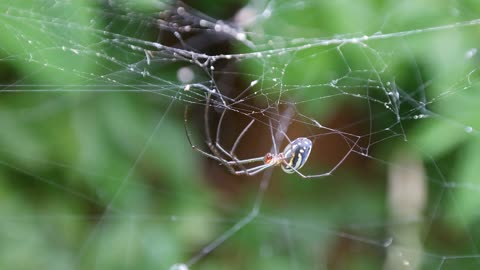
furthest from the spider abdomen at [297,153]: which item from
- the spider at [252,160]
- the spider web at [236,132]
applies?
the spider web at [236,132]

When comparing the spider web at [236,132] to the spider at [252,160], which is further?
the spider web at [236,132]

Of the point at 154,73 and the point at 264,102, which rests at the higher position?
the point at 154,73

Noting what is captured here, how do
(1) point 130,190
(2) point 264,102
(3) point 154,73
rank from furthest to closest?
(1) point 130,190 → (3) point 154,73 → (2) point 264,102

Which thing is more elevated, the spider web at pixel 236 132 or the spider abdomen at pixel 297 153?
the spider web at pixel 236 132

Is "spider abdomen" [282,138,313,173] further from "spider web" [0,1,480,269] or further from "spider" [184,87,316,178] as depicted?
"spider web" [0,1,480,269]

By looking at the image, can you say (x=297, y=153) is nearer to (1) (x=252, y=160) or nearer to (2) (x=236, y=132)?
(1) (x=252, y=160)

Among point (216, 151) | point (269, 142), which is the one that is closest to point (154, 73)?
point (216, 151)

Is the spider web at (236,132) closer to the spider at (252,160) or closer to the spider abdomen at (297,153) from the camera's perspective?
the spider at (252,160)

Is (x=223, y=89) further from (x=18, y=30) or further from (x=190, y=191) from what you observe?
(x=18, y=30)

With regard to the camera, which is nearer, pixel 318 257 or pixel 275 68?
pixel 275 68
